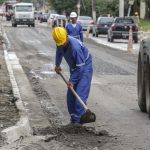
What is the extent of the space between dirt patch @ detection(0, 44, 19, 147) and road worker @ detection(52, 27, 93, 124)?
38.4 inches

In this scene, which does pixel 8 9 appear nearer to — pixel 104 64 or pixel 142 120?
pixel 104 64

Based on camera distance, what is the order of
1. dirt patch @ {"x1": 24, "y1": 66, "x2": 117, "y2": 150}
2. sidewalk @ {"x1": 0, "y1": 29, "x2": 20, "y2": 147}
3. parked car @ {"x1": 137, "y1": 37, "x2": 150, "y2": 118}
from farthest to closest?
parked car @ {"x1": 137, "y1": 37, "x2": 150, "y2": 118} → sidewalk @ {"x1": 0, "y1": 29, "x2": 20, "y2": 147} → dirt patch @ {"x1": 24, "y1": 66, "x2": 117, "y2": 150}

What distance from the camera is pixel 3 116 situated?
396 inches

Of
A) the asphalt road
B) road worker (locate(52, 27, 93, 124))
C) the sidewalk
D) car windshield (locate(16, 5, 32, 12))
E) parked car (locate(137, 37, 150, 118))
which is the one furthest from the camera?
car windshield (locate(16, 5, 32, 12))

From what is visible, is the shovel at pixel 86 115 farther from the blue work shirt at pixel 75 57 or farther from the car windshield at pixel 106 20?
the car windshield at pixel 106 20

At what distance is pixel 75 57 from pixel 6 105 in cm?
303

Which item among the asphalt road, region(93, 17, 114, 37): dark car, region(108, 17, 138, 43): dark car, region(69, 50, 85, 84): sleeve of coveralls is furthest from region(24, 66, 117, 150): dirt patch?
region(93, 17, 114, 37): dark car

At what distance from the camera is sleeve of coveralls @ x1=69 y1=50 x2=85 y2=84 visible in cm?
906

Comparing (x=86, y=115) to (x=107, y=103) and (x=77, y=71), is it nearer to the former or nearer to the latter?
(x=77, y=71)

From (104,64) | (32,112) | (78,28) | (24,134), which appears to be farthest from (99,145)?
(104,64)

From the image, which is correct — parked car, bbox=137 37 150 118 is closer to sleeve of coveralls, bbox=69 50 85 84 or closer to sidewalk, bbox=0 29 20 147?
sleeve of coveralls, bbox=69 50 85 84

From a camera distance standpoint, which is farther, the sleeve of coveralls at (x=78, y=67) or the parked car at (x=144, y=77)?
the parked car at (x=144, y=77)

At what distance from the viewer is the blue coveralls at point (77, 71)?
906 centimetres

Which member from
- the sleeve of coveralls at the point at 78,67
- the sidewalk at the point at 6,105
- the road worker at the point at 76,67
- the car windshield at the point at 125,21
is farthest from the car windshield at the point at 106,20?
the sleeve of coveralls at the point at 78,67
